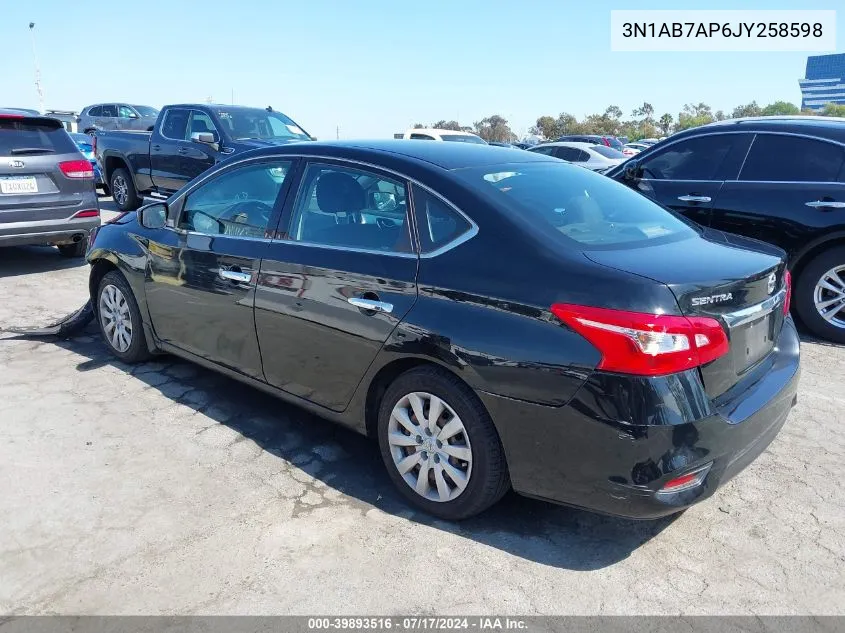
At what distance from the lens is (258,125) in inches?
425

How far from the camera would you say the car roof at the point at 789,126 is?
560 cm

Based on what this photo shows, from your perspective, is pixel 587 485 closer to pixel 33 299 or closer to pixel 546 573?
pixel 546 573

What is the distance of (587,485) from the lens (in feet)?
8.58

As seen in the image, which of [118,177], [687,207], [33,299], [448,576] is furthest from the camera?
[118,177]

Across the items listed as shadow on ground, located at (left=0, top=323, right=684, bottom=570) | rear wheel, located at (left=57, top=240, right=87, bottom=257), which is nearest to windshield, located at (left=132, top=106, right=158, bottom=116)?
rear wheel, located at (left=57, top=240, right=87, bottom=257)

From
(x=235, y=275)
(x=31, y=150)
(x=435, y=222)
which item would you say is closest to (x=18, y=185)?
(x=31, y=150)

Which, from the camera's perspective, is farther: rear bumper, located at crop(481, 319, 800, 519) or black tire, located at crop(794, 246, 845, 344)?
black tire, located at crop(794, 246, 845, 344)

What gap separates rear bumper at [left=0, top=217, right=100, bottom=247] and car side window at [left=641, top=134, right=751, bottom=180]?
6.27 metres

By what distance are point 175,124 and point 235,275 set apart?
28.1 ft

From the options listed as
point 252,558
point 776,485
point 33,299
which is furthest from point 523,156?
point 33,299

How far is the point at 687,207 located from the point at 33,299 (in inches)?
251

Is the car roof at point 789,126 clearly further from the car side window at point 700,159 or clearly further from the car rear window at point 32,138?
the car rear window at point 32,138

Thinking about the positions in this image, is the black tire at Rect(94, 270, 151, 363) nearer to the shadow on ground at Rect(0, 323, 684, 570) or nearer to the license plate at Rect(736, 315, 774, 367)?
the shadow on ground at Rect(0, 323, 684, 570)

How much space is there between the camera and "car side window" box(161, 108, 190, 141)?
11078 mm
